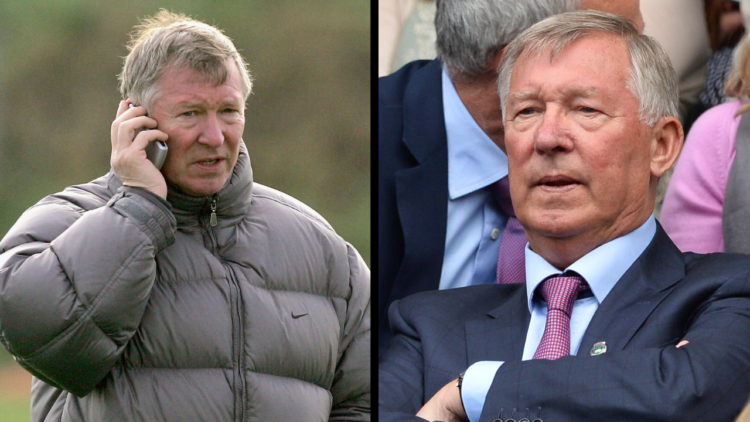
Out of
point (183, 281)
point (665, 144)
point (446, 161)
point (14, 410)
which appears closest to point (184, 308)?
point (183, 281)

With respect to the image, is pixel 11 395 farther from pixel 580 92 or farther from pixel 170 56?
pixel 580 92

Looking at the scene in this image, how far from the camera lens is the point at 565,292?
2115mm

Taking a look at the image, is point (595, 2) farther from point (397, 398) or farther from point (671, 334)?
point (397, 398)

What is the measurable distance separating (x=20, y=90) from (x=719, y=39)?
4.20 meters

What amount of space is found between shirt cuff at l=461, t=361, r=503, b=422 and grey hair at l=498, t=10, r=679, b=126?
0.62 m

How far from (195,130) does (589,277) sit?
983mm

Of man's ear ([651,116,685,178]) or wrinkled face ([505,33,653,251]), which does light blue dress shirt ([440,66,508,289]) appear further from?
man's ear ([651,116,685,178])

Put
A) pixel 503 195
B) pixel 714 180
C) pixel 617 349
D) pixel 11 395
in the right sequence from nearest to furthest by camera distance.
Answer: pixel 617 349
pixel 714 180
pixel 503 195
pixel 11 395

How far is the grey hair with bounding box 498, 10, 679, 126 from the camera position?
209cm

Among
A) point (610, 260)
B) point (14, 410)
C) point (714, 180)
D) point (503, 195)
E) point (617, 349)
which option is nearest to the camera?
point (617, 349)

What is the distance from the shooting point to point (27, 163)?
17.9ft

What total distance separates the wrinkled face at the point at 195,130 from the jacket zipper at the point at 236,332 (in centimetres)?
10

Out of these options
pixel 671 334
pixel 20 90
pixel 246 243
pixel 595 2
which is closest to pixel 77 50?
pixel 20 90

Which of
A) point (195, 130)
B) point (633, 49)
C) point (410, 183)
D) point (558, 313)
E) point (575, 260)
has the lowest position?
point (558, 313)
